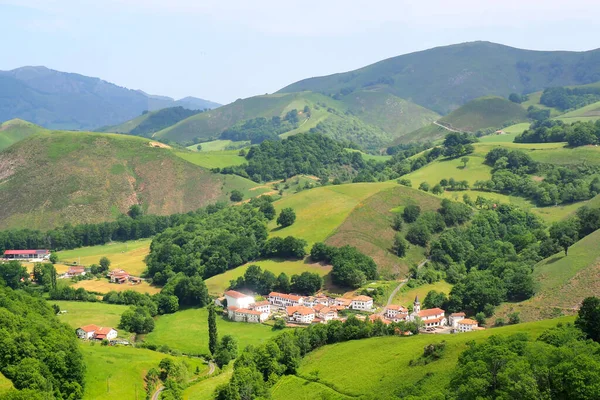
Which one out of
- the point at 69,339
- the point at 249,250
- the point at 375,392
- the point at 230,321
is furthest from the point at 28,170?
the point at 375,392

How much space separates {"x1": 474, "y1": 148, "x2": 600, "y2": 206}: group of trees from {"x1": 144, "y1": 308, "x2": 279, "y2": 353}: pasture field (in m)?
81.1

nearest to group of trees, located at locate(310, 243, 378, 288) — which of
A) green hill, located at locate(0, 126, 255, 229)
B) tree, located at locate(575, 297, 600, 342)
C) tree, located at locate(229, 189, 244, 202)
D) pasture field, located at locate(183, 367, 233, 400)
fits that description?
pasture field, located at locate(183, 367, 233, 400)

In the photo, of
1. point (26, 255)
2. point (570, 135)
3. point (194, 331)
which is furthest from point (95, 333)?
point (570, 135)

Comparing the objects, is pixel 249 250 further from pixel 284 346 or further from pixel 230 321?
pixel 284 346

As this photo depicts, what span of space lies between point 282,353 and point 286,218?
7024 cm

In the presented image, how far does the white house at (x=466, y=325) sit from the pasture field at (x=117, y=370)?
114 feet

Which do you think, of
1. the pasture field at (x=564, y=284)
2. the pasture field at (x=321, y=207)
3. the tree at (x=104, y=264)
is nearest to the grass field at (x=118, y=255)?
the tree at (x=104, y=264)

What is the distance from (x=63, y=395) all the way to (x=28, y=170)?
146 metres

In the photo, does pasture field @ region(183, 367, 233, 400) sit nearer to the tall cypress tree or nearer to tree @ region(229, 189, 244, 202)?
the tall cypress tree

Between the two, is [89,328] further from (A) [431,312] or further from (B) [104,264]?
(A) [431,312]

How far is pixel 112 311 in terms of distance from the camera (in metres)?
104

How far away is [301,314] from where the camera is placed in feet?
322

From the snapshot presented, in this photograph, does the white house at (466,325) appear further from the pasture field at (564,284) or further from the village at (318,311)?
the pasture field at (564,284)

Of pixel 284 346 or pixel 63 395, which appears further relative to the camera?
pixel 284 346
